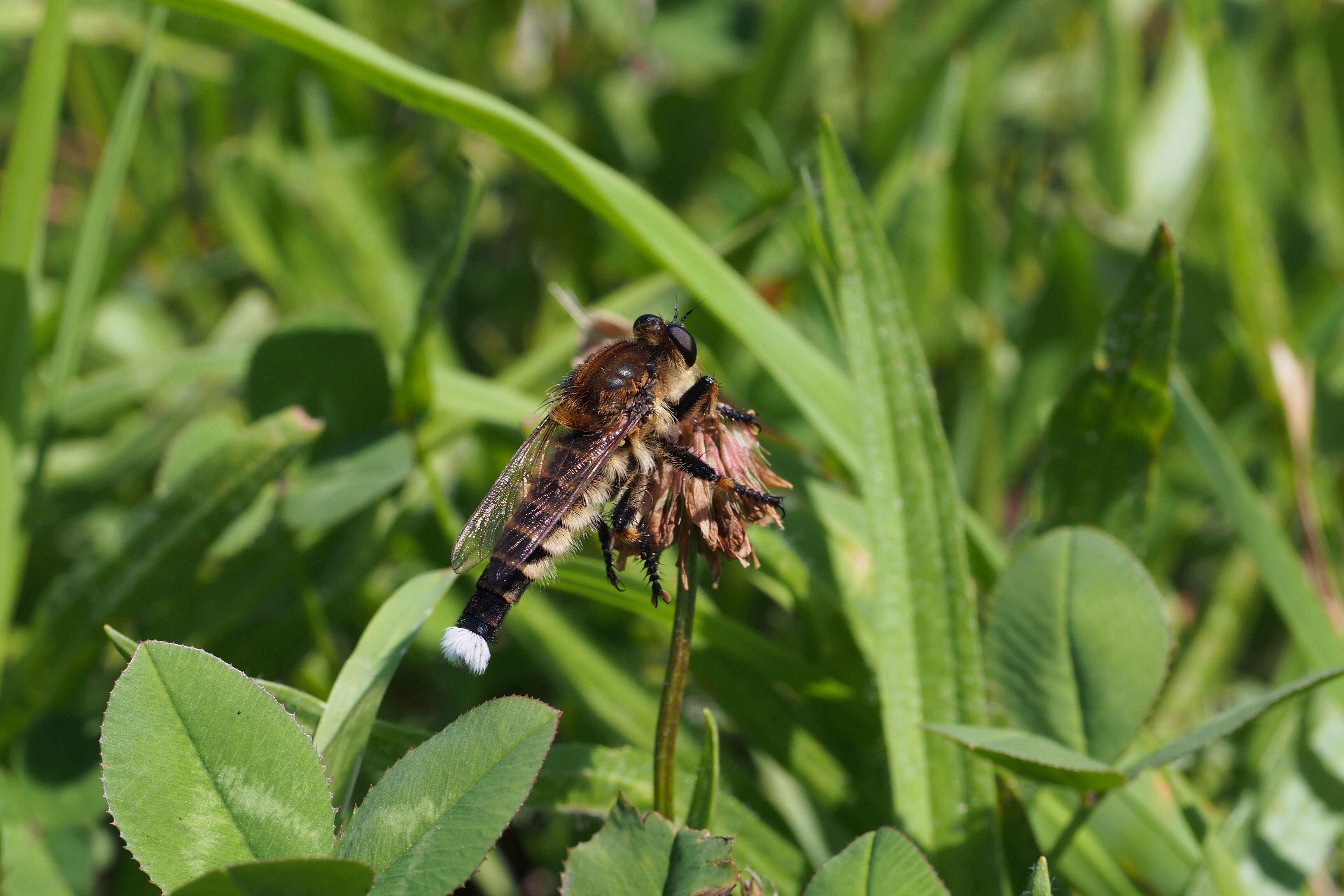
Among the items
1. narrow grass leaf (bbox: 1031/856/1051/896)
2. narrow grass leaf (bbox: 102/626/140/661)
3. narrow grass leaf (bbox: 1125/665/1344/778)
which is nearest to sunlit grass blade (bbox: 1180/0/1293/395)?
narrow grass leaf (bbox: 1125/665/1344/778)

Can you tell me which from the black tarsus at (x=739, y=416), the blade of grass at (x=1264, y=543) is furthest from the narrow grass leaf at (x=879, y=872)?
the blade of grass at (x=1264, y=543)

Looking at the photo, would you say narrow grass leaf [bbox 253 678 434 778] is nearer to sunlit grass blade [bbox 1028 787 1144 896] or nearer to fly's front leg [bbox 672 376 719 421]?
fly's front leg [bbox 672 376 719 421]

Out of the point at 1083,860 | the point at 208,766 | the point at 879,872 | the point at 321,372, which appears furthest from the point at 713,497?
the point at 321,372

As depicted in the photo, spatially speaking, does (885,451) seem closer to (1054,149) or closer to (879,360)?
(879,360)

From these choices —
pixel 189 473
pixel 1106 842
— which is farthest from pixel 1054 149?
pixel 189 473

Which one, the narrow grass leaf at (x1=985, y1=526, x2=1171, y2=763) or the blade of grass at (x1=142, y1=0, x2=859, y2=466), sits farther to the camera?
the blade of grass at (x1=142, y1=0, x2=859, y2=466)
